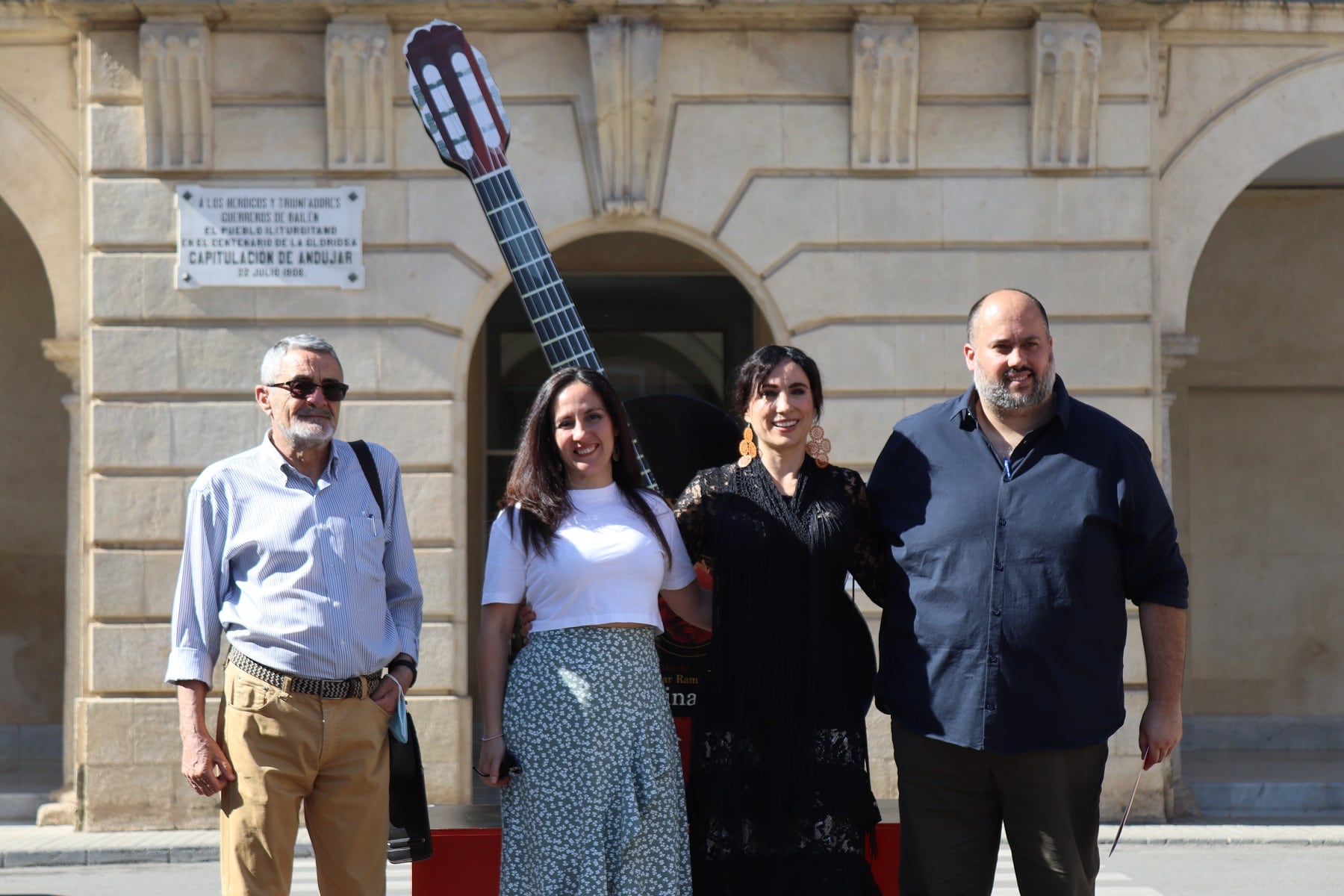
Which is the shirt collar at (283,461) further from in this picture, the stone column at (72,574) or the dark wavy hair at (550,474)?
the stone column at (72,574)

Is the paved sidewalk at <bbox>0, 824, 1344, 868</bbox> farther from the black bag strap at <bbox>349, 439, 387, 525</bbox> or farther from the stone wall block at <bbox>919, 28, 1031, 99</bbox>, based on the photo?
the black bag strap at <bbox>349, 439, 387, 525</bbox>

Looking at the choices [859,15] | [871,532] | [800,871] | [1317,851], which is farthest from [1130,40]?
[800,871]

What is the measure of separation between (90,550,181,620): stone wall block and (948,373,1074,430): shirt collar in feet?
19.6

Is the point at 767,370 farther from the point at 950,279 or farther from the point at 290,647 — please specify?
the point at 950,279

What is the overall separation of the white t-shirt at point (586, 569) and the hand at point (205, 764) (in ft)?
2.75

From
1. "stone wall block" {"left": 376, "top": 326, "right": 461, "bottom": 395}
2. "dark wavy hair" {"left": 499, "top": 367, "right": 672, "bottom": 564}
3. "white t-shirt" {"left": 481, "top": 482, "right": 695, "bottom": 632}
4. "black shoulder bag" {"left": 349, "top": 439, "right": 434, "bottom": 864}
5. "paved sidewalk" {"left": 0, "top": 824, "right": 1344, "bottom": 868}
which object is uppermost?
"stone wall block" {"left": 376, "top": 326, "right": 461, "bottom": 395}

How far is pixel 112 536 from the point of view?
8680 mm

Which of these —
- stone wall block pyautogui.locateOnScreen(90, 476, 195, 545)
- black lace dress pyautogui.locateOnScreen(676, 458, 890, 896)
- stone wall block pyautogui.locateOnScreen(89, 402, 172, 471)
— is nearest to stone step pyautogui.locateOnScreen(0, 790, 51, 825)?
stone wall block pyautogui.locateOnScreen(90, 476, 195, 545)

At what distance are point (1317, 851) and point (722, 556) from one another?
580cm

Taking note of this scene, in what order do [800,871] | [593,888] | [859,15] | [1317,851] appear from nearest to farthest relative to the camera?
[593,888] < [800,871] < [1317,851] < [859,15]

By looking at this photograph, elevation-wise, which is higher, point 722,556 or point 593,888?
point 722,556

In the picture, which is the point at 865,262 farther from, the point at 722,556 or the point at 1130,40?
the point at 722,556

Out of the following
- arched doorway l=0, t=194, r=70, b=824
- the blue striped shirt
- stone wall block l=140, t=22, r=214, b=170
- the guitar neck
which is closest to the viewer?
the blue striped shirt

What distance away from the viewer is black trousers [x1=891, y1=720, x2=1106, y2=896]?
12.4 ft
